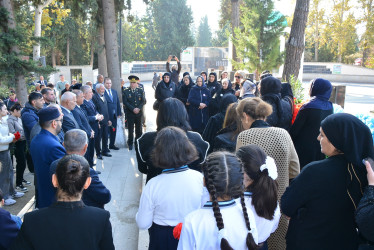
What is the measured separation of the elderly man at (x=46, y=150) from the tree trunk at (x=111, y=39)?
8214 millimetres

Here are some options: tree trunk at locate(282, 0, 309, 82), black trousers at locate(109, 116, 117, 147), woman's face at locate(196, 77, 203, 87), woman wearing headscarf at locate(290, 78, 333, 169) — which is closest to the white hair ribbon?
woman wearing headscarf at locate(290, 78, 333, 169)

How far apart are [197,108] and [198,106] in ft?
0.36

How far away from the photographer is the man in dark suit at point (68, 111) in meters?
5.38

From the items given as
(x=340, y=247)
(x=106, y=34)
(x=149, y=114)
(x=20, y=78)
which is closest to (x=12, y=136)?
(x=20, y=78)

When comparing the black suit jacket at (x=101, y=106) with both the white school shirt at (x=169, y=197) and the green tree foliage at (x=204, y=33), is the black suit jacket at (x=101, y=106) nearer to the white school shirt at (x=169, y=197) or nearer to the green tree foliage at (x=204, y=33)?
the white school shirt at (x=169, y=197)

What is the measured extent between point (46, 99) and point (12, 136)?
1011mm

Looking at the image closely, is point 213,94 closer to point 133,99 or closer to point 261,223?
point 133,99

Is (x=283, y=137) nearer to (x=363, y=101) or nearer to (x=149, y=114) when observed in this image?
(x=149, y=114)

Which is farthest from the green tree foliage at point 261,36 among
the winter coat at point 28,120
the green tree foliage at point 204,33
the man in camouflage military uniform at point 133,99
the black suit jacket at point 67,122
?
the green tree foliage at point 204,33

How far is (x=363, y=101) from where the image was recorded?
2122 cm

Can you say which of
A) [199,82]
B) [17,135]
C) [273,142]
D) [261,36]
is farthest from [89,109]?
[261,36]

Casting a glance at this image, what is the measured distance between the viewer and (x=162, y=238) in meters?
2.71

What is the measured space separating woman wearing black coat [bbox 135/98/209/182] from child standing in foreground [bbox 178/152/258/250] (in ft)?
4.26

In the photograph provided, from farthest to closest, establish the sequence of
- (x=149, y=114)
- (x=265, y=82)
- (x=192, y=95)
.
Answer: (x=149, y=114)
(x=192, y=95)
(x=265, y=82)
